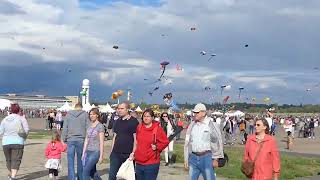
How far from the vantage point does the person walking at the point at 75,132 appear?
1080cm

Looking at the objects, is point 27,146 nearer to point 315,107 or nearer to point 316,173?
point 316,173

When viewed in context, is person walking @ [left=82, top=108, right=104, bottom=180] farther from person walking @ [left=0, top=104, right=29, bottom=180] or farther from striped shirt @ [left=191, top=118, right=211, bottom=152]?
striped shirt @ [left=191, top=118, right=211, bottom=152]

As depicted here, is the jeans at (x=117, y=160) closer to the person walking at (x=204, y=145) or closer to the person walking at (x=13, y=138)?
the person walking at (x=204, y=145)

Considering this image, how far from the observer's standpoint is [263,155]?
7.33 m

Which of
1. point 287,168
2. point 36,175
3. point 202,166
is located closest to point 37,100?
point 287,168

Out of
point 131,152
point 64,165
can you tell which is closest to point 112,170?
point 131,152

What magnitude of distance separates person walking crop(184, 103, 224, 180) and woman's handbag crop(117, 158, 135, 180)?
0.91 m

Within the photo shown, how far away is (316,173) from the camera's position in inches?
622

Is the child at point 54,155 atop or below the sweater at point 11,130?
below

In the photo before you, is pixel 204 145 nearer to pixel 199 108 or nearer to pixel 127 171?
pixel 199 108

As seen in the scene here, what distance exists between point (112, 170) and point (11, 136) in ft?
9.38

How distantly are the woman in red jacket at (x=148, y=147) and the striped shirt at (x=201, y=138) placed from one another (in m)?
0.53

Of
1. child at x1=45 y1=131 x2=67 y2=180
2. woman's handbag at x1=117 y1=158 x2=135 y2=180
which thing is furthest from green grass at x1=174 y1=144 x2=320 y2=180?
woman's handbag at x1=117 y1=158 x2=135 y2=180

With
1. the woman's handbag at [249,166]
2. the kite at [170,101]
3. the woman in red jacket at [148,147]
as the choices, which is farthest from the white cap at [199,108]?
the kite at [170,101]
